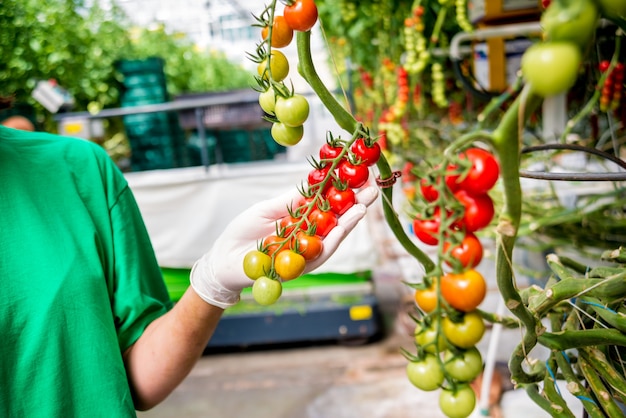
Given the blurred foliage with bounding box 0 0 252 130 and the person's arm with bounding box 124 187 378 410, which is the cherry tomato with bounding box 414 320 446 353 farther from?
the blurred foliage with bounding box 0 0 252 130

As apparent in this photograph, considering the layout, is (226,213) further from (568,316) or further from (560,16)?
(560,16)

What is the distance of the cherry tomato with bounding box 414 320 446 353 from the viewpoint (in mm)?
385

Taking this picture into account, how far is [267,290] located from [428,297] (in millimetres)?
192

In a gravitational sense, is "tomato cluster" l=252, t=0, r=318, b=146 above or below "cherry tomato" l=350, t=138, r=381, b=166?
above

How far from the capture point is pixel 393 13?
2.89 meters

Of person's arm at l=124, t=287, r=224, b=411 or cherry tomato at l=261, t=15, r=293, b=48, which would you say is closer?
cherry tomato at l=261, t=15, r=293, b=48

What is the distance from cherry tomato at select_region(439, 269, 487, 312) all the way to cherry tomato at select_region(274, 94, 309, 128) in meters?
0.20

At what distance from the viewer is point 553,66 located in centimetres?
27

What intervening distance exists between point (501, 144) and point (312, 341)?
333 cm

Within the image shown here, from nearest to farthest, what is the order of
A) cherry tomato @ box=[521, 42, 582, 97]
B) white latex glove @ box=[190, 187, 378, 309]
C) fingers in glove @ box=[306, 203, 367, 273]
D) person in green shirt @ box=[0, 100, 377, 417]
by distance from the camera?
cherry tomato @ box=[521, 42, 582, 97] → fingers in glove @ box=[306, 203, 367, 273] → white latex glove @ box=[190, 187, 378, 309] → person in green shirt @ box=[0, 100, 377, 417]

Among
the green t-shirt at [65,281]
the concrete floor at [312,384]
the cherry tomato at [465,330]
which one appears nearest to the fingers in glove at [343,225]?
the cherry tomato at [465,330]

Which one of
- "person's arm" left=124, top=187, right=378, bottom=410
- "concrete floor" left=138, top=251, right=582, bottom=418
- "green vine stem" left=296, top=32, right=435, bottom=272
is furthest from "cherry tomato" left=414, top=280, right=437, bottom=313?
"concrete floor" left=138, top=251, right=582, bottom=418

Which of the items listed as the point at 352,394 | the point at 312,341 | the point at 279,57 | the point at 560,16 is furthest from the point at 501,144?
→ the point at 312,341

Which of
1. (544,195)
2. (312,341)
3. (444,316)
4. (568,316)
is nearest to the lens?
(444,316)
